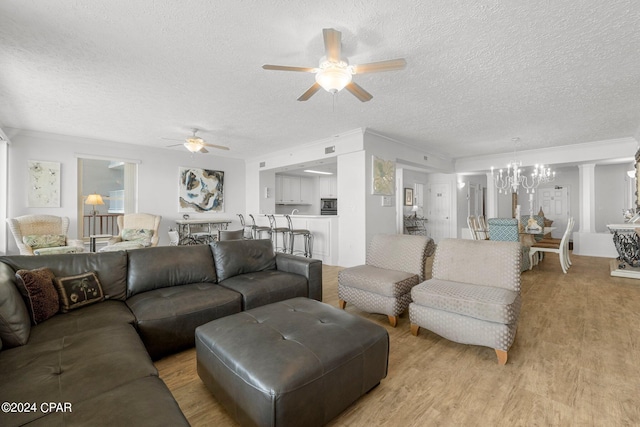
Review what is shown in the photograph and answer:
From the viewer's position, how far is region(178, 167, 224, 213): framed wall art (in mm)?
6930

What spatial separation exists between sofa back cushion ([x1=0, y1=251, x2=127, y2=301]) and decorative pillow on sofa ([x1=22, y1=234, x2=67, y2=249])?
3.16 meters

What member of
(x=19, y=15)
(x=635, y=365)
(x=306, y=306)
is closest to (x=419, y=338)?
(x=306, y=306)

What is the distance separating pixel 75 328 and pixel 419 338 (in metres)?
2.53

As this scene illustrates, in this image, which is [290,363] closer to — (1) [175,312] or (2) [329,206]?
(1) [175,312]

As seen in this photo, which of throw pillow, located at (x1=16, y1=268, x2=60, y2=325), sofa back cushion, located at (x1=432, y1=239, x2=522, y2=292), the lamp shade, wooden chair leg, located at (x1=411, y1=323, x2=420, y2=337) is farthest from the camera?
the lamp shade

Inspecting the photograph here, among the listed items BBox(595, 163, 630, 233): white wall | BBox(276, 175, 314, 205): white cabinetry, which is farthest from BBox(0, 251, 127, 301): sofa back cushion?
BBox(595, 163, 630, 233): white wall

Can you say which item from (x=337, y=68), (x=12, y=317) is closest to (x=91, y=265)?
(x=12, y=317)

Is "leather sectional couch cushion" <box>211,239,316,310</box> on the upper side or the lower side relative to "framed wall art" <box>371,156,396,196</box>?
lower

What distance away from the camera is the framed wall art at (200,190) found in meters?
6.93

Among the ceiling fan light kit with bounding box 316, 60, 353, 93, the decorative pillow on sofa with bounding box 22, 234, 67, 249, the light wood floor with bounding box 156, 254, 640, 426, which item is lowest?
the light wood floor with bounding box 156, 254, 640, 426

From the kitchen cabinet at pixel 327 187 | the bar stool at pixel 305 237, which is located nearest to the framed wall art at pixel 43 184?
the bar stool at pixel 305 237

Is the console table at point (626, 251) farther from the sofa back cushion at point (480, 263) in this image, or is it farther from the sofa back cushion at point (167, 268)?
the sofa back cushion at point (167, 268)

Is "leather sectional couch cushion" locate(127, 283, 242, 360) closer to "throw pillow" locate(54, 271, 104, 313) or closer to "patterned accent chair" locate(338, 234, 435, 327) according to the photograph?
"throw pillow" locate(54, 271, 104, 313)

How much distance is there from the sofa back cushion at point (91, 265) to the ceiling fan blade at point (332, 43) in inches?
96.4
